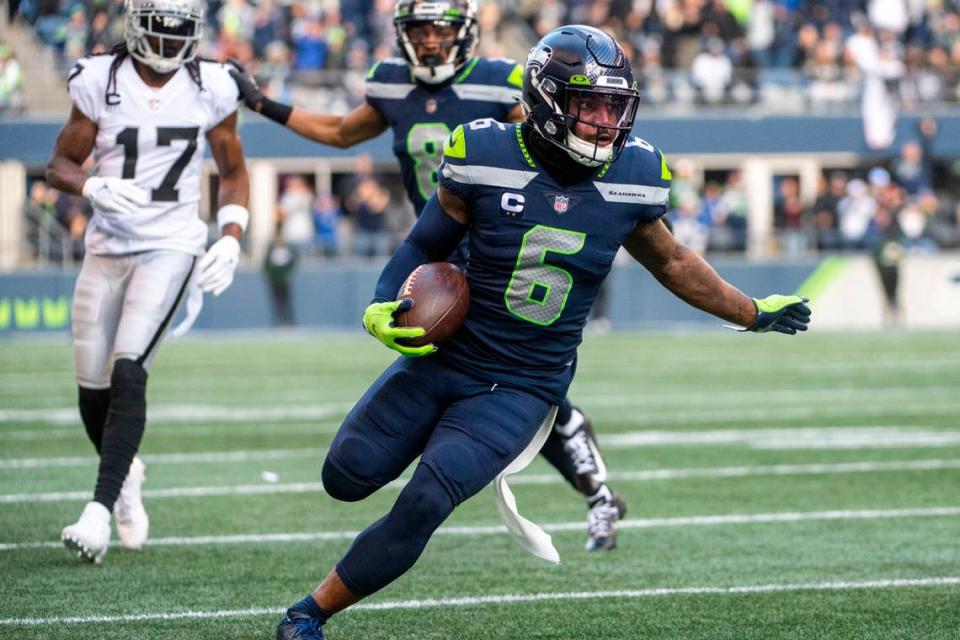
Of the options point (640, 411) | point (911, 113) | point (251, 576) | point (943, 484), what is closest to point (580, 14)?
point (911, 113)

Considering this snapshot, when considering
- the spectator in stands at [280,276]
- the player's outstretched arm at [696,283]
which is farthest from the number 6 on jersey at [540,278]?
the spectator in stands at [280,276]

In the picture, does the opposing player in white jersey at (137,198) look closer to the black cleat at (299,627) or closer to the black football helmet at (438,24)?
the black football helmet at (438,24)

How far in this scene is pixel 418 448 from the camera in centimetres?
404

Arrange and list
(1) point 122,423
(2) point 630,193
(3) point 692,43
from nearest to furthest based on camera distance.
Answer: (2) point 630,193 → (1) point 122,423 → (3) point 692,43

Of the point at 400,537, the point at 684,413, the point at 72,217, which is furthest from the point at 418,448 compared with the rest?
the point at 72,217

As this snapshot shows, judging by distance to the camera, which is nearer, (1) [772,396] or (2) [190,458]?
(2) [190,458]

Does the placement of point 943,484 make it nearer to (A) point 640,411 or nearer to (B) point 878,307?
(A) point 640,411

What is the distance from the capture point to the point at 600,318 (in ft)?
65.1

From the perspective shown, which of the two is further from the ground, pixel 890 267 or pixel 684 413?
pixel 684 413

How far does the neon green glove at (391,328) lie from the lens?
12.7 feet

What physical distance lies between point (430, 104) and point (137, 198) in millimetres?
1178

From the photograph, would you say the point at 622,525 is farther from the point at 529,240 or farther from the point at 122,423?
the point at 529,240

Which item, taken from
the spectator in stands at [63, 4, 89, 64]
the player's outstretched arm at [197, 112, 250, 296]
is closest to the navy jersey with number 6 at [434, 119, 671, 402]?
the player's outstretched arm at [197, 112, 250, 296]

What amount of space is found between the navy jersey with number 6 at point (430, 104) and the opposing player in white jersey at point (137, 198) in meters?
0.63
